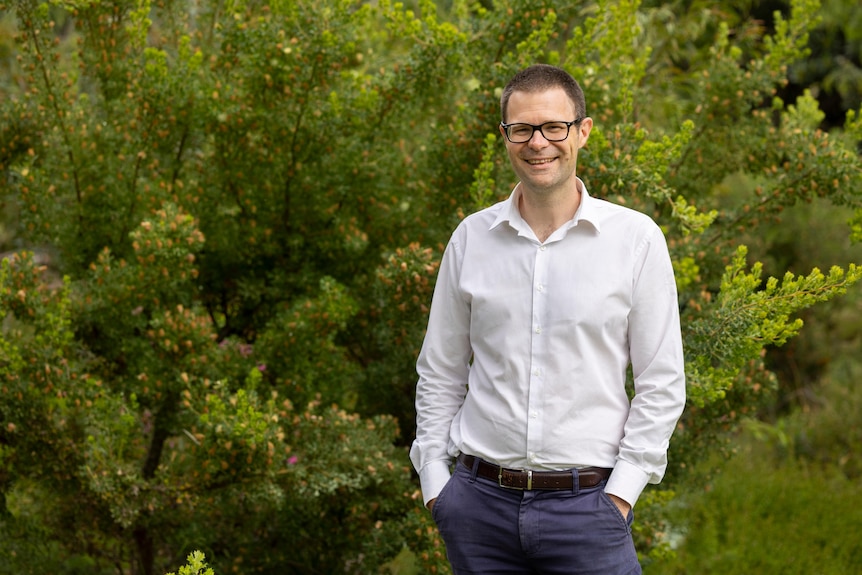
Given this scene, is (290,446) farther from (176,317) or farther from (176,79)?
(176,79)

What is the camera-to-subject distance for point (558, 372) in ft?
8.04

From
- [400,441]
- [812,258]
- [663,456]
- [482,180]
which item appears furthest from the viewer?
[812,258]

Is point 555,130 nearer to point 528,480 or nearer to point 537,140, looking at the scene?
point 537,140

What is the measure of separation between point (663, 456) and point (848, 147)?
2.41 meters

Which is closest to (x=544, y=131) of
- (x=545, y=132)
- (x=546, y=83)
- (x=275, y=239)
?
(x=545, y=132)

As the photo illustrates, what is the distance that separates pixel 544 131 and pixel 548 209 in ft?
0.72

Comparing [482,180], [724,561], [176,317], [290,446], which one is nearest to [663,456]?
[482,180]

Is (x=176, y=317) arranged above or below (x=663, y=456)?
above

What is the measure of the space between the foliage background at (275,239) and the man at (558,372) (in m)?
1.02

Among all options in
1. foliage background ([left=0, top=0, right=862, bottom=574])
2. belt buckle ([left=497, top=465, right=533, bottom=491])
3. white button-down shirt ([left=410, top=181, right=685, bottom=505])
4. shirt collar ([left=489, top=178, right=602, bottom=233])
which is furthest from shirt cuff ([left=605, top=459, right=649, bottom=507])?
foliage background ([left=0, top=0, right=862, bottom=574])

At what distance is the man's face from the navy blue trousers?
81 cm

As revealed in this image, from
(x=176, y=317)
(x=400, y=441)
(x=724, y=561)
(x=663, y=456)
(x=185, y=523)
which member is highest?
(x=176, y=317)

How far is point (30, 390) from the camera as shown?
3.79 metres

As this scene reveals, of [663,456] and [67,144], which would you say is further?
[67,144]
